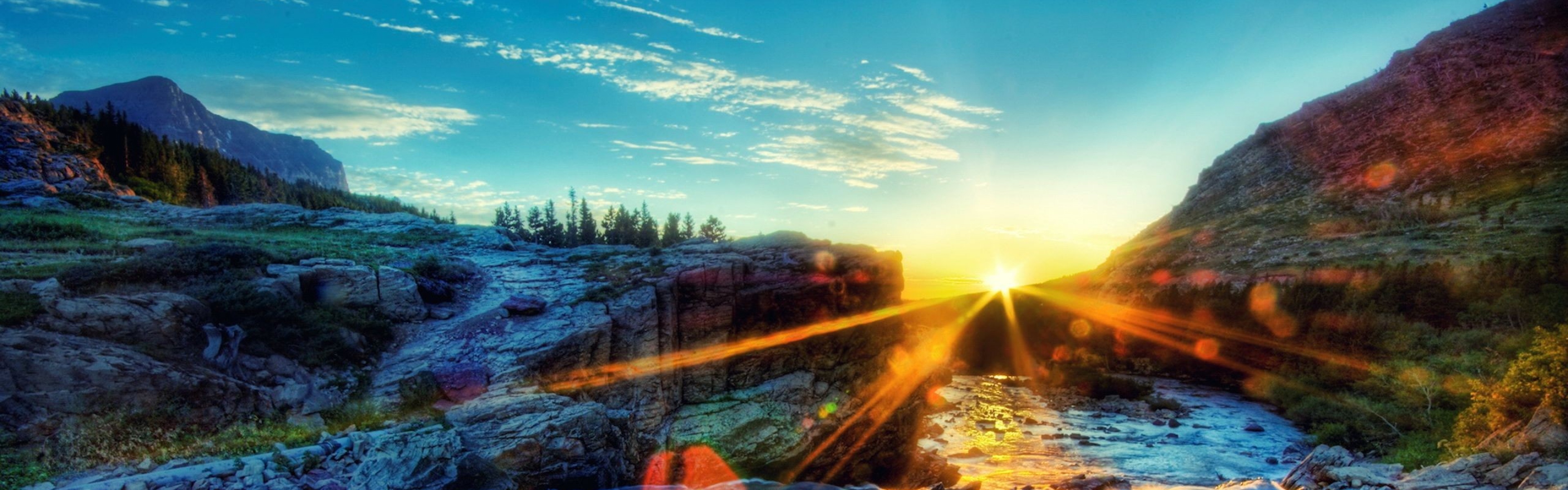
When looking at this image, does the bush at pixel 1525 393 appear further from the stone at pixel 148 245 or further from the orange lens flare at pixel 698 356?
the stone at pixel 148 245

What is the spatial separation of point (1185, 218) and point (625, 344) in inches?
3295

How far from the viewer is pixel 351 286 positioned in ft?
55.9

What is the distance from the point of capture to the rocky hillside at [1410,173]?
44.3 meters

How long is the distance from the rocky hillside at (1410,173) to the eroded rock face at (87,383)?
2450 inches

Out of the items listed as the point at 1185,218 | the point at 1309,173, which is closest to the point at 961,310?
the point at 1185,218

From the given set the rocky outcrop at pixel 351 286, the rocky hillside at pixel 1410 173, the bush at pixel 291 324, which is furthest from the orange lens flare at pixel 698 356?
the rocky hillside at pixel 1410 173

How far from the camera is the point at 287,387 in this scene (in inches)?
471

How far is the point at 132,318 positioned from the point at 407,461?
5.74 m

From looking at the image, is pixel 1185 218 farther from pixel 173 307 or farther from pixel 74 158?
pixel 74 158

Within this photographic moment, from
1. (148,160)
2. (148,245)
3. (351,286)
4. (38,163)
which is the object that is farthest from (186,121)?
(351,286)

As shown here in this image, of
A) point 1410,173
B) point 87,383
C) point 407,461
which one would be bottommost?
point 407,461

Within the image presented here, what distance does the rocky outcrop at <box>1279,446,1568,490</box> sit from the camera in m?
13.7

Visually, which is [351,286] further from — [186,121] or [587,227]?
[186,121]

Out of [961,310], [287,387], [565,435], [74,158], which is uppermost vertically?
→ [74,158]
